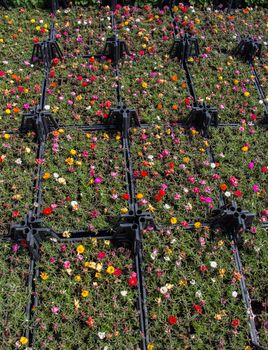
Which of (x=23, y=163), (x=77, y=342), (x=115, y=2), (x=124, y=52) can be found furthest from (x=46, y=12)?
(x=77, y=342)

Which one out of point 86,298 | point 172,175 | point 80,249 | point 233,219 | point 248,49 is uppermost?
point 248,49

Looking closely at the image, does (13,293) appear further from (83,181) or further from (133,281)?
(83,181)

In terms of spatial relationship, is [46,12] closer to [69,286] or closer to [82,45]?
[82,45]

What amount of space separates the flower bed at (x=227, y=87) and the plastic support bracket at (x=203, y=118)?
0.92 ft

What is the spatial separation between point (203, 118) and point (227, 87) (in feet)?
3.42

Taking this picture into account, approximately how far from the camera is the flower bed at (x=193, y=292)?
302 cm

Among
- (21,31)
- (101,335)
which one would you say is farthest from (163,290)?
(21,31)

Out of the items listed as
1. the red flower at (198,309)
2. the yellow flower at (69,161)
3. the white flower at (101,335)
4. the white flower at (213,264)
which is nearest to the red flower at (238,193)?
the white flower at (213,264)

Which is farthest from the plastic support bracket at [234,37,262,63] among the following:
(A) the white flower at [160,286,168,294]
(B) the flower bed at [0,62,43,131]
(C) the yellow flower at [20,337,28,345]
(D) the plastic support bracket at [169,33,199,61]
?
(C) the yellow flower at [20,337,28,345]

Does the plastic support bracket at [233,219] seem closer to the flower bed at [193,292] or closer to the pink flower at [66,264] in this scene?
the flower bed at [193,292]

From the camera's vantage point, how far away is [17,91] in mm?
4684

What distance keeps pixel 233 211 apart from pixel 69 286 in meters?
1.70

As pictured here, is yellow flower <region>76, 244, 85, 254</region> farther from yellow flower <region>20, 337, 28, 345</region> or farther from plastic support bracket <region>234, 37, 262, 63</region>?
plastic support bracket <region>234, 37, 262, 63</region>

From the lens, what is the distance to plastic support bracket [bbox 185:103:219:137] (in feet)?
13.8
